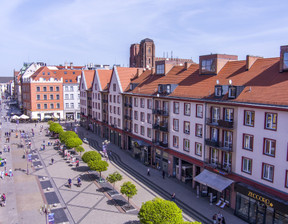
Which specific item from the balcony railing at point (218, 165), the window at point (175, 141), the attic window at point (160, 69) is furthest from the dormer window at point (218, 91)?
the attic window at point (160, 69)

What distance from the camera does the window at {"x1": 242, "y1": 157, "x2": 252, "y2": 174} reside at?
2925 centimetres

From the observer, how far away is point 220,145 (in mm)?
33062

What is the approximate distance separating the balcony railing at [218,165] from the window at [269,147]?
5510 mm

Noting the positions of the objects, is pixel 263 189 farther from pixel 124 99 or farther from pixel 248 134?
pixel 124 99

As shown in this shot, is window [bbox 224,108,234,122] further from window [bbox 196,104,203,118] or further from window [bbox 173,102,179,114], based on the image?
window [bbox 173,102,179,114]

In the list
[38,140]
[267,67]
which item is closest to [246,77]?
[267,67]

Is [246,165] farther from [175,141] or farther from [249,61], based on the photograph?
[175,141]

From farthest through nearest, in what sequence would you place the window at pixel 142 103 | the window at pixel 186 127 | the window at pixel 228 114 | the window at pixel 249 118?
the window at pixel 142 103
the window at pixel 186 127
the window at pixel 228 114
the window at pixel 249 118

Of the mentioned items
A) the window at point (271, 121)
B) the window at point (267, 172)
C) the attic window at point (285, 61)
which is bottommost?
the window at point (267, 172)

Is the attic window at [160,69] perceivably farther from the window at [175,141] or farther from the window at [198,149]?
the window at [198,149]

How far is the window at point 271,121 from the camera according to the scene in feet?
87.4

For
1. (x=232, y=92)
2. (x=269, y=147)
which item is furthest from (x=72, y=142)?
(x=269, y=147)

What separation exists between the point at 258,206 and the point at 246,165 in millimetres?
4315

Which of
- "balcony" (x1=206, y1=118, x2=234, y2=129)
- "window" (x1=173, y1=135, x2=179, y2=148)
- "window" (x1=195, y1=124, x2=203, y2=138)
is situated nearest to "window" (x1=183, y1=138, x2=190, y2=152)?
"window" (x1=173, y1=135, x2=179, y2=148)
